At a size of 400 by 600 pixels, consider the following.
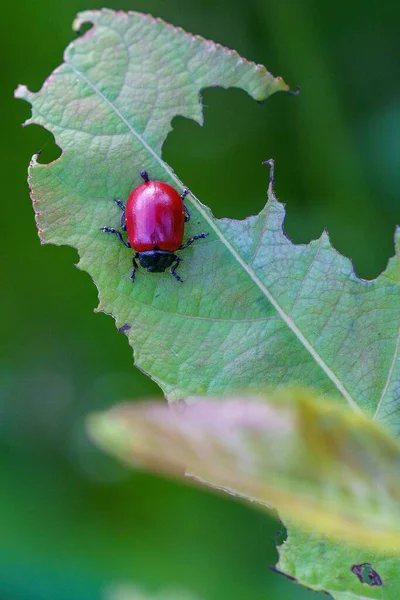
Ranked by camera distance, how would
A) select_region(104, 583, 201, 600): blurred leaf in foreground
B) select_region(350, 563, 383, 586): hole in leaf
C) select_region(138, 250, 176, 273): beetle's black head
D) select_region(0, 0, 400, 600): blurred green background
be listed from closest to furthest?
1. select_region(350, 563, 383, 586): hole in leaf
2. select_region(138, 250, 176, 273): beetle's black head
3. select_region(104, 583, 201, 600): blurred leaf in foreground
4. select_region(0, 0, 400, 600): blurred green background

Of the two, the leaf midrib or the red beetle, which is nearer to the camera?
the leaf midrib

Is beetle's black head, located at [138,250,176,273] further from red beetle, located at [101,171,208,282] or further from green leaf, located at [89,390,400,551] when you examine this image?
green leaf, located at [89,390,400,551]

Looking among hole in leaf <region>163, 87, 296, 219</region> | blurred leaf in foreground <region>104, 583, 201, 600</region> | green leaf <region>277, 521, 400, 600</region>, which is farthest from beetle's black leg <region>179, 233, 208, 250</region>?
blurred leaf in foreground <region>104, 583, 201, 600</region>

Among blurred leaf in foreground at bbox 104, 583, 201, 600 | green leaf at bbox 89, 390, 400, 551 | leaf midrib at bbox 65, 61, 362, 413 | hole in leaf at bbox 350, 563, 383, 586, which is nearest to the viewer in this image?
green leaf at bbox 89, 390, 400, 551

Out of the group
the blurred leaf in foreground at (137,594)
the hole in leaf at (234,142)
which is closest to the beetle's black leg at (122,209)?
the hole in leaf at (234,142)

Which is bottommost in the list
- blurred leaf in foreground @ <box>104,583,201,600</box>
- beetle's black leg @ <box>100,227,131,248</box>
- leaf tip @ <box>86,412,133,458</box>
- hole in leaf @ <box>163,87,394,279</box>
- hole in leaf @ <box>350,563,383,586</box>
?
blurred leaf in foreground @ <box>104,583,201,600</box>

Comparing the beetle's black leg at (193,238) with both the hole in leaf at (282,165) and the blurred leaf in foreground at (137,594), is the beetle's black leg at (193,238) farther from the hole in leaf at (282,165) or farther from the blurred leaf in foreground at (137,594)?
the blurred leaf in foreground at (137,594)

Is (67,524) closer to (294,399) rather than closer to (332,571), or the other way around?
(332,571)
